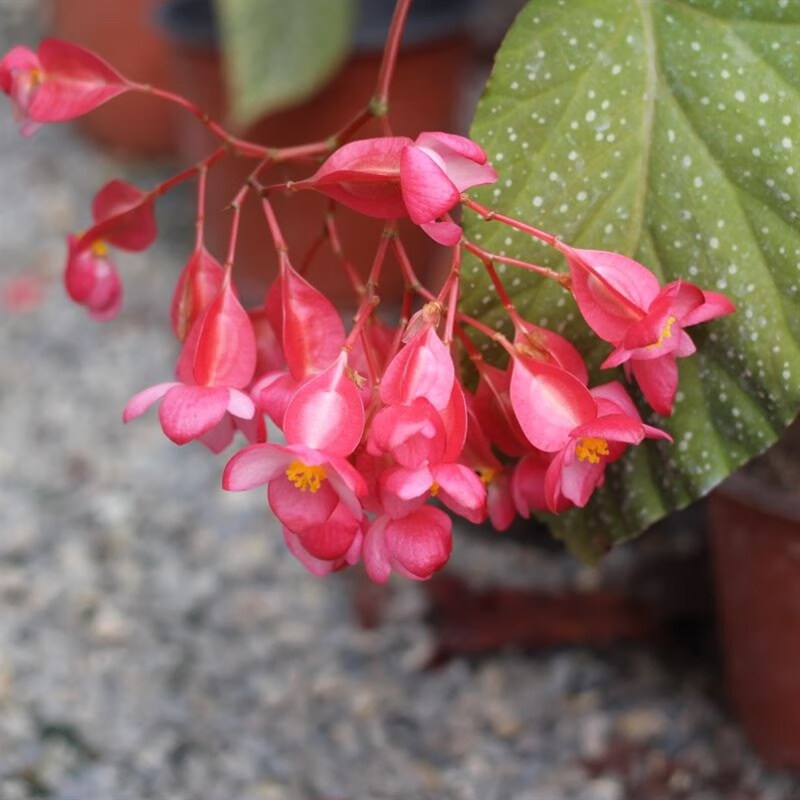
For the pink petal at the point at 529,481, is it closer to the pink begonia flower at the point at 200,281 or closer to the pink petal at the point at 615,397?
the pink petal at the point at 615,397

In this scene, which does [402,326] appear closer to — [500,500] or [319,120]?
[500,500]

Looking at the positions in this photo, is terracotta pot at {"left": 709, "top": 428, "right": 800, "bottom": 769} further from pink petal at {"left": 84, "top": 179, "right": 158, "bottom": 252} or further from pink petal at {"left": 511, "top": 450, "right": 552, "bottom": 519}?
pink petal at {"left": 84, "top": 179, "right": 158, "bottom": 252}

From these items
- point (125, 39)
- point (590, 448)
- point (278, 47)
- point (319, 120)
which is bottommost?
point (125, 39)

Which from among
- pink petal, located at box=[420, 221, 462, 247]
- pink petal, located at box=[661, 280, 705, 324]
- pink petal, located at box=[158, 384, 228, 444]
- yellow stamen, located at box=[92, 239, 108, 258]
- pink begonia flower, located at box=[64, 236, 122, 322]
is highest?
pink petal, located at box=[420, 221, 462, 247]

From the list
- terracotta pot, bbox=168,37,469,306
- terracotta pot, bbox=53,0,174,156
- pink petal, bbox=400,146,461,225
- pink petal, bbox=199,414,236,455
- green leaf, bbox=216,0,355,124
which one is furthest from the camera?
terracotta pot, bbox=53,0,174,156

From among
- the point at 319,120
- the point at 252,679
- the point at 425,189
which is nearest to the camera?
the point at 425,189

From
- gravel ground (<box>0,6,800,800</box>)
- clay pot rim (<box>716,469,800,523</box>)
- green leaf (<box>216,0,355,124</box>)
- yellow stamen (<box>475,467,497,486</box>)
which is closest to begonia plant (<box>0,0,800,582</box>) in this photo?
yellow stamen (<box>475,467,497,486</box>)

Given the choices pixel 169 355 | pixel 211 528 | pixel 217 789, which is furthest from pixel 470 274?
pixel 169 355

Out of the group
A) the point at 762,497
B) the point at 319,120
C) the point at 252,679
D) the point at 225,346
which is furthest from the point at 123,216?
the point at 319,120
